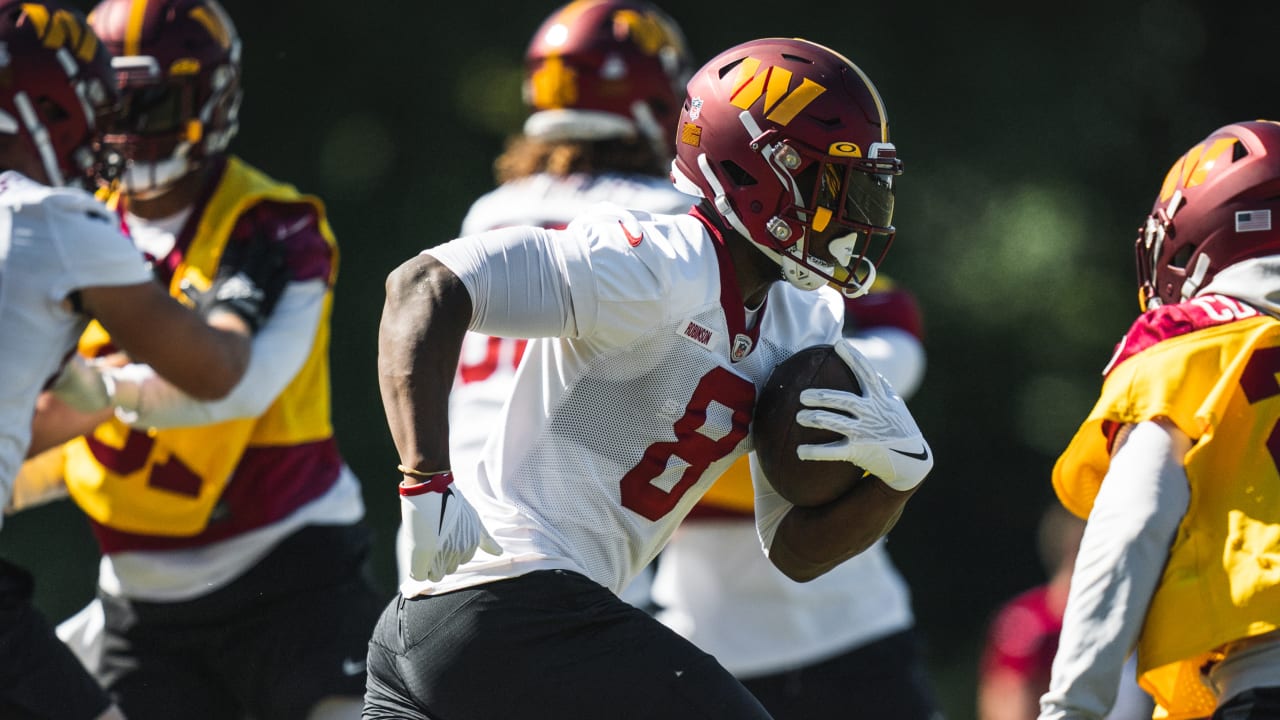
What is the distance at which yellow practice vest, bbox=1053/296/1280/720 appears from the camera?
10.4 feet

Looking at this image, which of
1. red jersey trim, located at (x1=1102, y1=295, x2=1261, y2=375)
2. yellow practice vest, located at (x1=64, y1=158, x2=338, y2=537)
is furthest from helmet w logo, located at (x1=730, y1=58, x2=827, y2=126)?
yellow practice vest, located at (x1=64, y1=158, x2=338, y2=537)

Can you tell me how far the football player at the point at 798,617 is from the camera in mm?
4762

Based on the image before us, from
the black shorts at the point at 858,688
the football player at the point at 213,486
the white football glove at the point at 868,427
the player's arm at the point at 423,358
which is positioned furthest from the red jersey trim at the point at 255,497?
the white football glove at the point at 868,427

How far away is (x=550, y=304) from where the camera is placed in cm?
298

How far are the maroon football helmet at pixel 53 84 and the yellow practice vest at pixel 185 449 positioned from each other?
41 cm

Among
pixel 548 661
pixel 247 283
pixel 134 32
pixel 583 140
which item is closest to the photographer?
pixel 548 661

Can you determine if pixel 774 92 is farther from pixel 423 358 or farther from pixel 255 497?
pixel 255 497

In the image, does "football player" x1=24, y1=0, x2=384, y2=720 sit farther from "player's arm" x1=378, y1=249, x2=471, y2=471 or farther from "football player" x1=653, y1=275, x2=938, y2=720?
"player's arm" x1=378, y1=249, x2=471, y2=471

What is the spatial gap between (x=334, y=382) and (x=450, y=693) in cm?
641

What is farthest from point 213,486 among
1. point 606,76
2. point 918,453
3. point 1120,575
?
point 1120,575

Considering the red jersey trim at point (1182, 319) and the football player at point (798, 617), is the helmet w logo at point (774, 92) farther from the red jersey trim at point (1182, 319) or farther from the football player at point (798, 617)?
the football player at point (798, 617)

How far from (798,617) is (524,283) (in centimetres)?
214

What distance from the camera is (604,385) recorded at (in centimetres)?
311

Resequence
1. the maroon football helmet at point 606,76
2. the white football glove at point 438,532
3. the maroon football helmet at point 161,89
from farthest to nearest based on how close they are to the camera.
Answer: the maroon football helmet at point 606,76 < the maroon football helmet at point 161,89 < the white football glove at point 438,532
